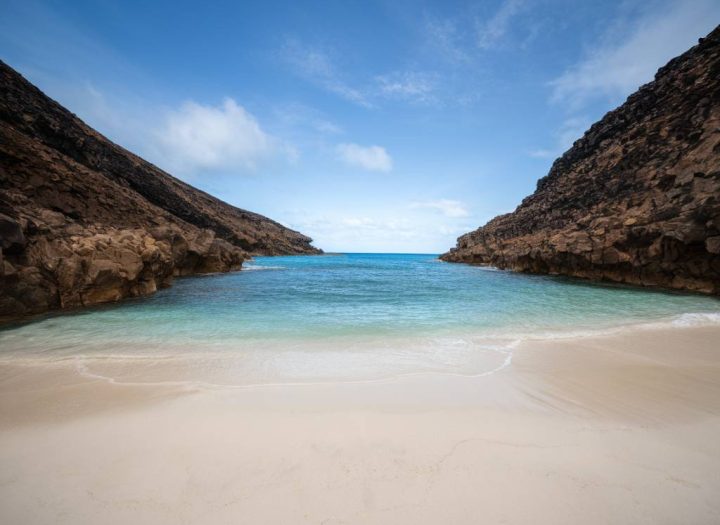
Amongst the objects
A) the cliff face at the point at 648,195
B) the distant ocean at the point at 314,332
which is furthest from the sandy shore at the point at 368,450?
the cliff face at the point at 648,195

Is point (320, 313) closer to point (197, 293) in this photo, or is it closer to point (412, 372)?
point (412, 372)

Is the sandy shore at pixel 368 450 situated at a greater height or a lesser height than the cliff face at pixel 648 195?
lesser

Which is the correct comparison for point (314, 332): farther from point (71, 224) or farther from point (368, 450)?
point (71, 224)

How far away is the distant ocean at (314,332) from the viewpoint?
5656mm

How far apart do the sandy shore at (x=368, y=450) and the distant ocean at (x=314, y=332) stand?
0.76 m

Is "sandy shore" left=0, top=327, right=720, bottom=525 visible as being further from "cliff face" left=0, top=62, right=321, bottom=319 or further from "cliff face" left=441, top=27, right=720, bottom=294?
"cliff face" left=441, top=27, right=720, bottom=294

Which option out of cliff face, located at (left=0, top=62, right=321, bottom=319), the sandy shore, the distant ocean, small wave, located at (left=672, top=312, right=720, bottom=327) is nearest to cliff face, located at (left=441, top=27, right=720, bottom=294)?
the distant ocean

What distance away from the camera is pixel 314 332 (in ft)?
26.6

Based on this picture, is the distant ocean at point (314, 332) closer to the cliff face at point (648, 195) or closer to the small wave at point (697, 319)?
the small wave at point (697, 319)

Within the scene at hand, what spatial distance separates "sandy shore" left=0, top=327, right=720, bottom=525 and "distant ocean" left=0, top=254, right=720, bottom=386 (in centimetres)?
76

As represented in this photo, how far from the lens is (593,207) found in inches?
1324

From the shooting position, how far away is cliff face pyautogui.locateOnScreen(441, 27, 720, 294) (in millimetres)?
16625

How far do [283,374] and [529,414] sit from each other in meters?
3.76

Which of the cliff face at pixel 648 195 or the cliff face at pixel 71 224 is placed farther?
the cliff face at pixel 648 195
